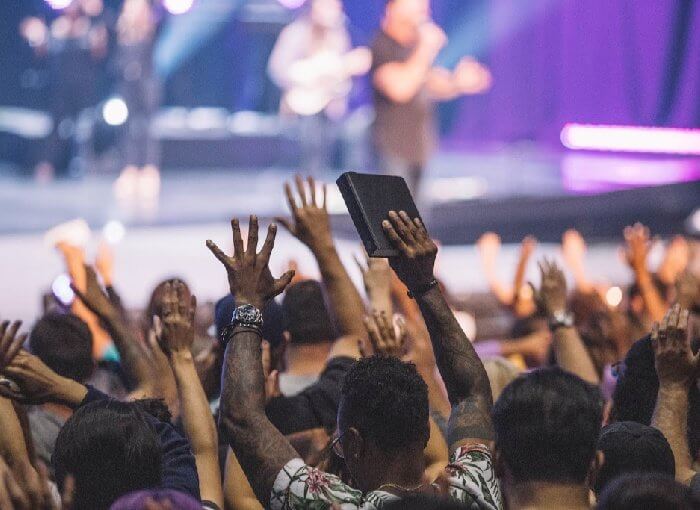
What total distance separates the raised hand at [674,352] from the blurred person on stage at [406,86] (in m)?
5.30

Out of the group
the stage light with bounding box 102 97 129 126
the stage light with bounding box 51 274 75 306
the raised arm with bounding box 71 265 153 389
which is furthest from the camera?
the stage light with bounding box 102 97 129 126

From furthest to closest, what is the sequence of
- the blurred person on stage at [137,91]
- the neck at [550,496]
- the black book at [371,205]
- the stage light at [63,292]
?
the blurred person on stage at [137,91] < the stage light at [63,292] < the black book at [371,205] < the neck at [550,496]

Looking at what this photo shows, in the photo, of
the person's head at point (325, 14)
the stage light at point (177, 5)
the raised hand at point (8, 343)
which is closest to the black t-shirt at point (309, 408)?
the raised hand at point (8, 343)

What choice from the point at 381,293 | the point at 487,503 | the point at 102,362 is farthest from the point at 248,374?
the point at 102,362

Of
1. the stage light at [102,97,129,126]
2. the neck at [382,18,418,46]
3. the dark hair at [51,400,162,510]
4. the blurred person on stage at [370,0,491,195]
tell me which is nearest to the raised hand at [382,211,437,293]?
the dark hair at [51,400,162,510]

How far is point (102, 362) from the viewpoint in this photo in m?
3.32

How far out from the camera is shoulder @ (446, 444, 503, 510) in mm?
1906

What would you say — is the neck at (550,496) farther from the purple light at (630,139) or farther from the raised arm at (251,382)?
the purple light at (630,139)

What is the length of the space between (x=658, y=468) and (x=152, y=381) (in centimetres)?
136

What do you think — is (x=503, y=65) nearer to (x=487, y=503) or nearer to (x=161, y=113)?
(x=161, y=113)

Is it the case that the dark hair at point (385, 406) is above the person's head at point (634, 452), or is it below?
above

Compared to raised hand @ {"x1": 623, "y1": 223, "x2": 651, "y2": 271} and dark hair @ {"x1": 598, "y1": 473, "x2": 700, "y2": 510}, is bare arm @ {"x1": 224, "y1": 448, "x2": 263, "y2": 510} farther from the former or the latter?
raised hand @ {"x1": 623, "y1": 223, "x2": 651, "y2": 271}

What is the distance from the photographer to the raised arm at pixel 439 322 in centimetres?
220

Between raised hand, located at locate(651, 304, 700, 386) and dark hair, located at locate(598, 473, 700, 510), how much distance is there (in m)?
0.76
